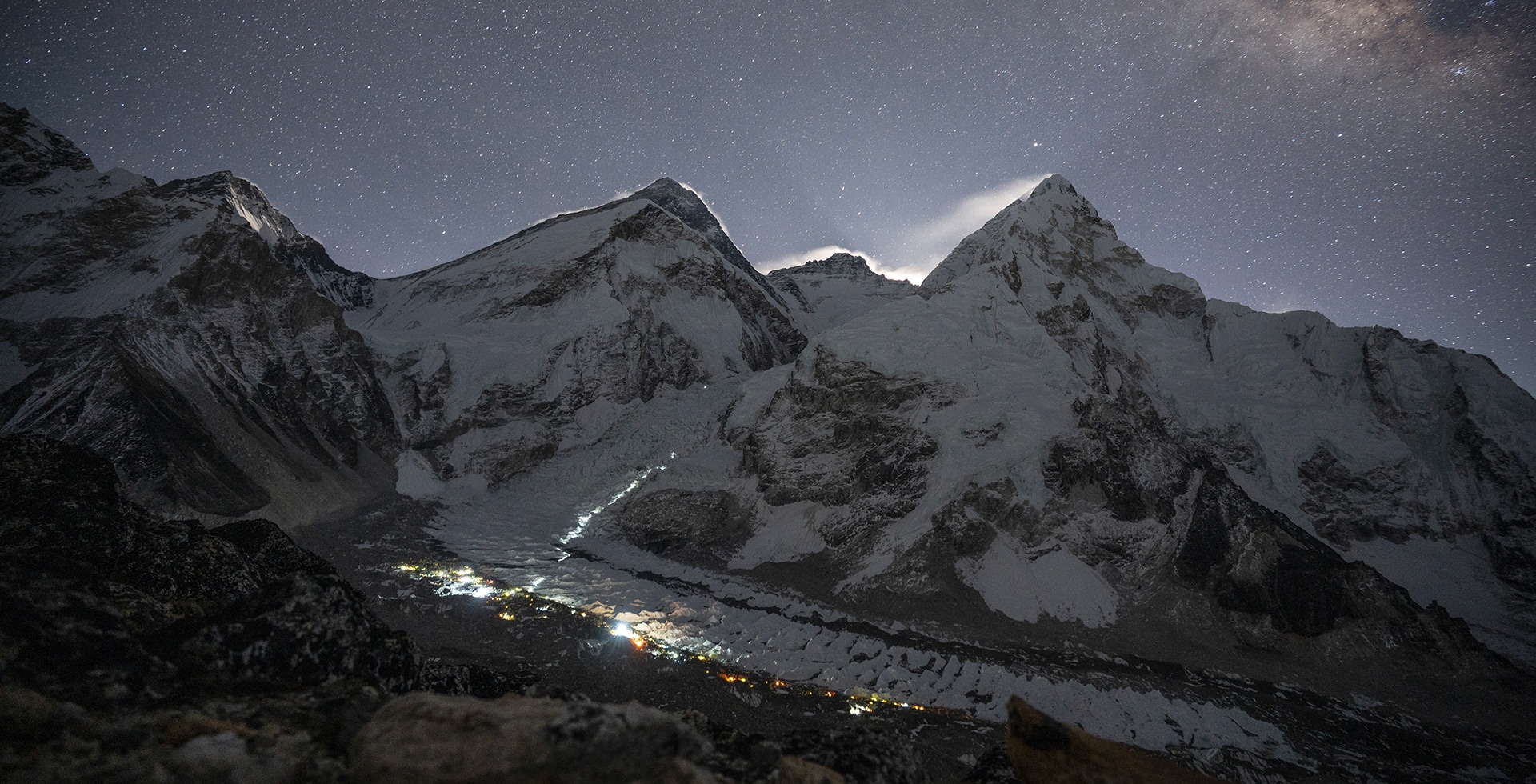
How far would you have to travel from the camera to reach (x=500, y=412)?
62781 mm

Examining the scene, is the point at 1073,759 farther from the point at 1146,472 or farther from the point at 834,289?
the point at 834,289

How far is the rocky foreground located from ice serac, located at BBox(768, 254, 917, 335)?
341 ft

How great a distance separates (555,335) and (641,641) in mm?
51684

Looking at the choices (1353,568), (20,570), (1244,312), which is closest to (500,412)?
(20,570)

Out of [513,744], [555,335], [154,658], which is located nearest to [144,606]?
[154,658]

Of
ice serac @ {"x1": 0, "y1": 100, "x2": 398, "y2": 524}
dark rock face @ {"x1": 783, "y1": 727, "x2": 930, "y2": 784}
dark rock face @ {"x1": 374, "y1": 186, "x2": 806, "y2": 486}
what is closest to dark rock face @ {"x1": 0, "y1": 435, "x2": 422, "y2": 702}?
dark rock face @ {"x1": 783, "y1": 727, "x2": 930, "y2": 784}

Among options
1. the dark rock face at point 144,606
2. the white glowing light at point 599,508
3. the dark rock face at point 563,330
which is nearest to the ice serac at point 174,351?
the dark rock face at point 563,330

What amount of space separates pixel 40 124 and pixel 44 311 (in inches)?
942

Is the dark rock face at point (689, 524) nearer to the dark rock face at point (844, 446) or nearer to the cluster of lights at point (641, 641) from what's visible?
the dark rock face at point (844, 446)

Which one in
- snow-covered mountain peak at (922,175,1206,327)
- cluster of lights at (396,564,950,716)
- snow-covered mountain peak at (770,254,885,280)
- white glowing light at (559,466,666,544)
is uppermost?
snow-covered mountain peak at (770,254,885,280)

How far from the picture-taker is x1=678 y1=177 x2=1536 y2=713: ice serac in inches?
1380

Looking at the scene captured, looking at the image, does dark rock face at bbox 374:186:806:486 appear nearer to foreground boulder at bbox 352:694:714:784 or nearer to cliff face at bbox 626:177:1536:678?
cliff face at bbox 626:177:1536:678

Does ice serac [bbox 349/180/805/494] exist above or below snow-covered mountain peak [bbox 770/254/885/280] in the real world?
below

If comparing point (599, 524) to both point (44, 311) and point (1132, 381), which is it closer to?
point (44, 311)
